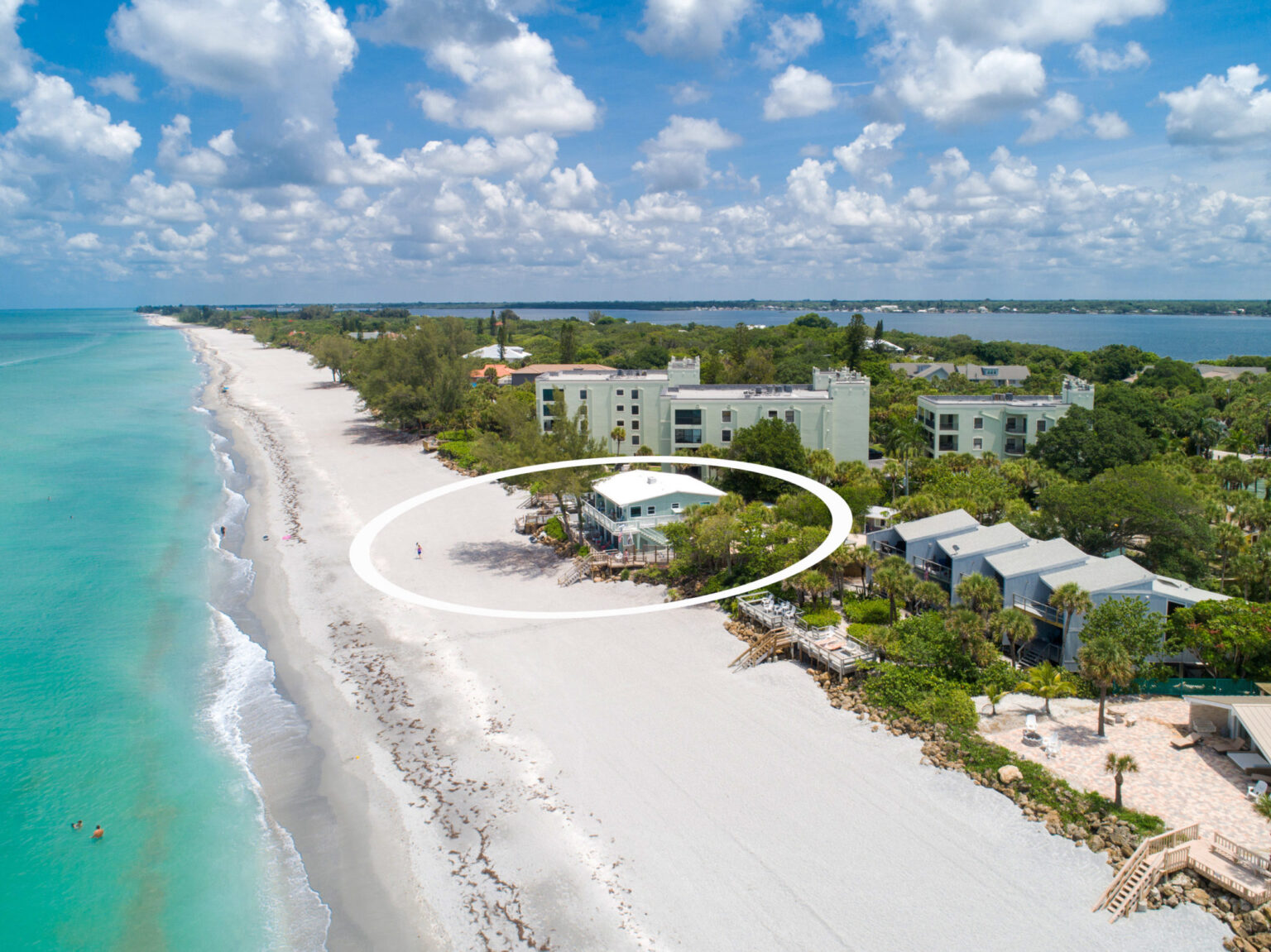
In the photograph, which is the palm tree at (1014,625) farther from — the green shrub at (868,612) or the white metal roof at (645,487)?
the white metal roof at (645,487)

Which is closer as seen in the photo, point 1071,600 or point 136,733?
point 1071,600

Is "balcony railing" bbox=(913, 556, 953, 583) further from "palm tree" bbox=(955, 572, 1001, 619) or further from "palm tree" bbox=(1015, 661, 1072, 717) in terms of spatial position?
"palm tree" bbox=(1015, 661, 1072, 717)

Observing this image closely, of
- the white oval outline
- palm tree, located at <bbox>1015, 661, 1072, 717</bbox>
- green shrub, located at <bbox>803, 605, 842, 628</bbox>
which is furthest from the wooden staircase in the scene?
the white oval outline

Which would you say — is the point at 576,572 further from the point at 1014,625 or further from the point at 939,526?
the point at 1014,625

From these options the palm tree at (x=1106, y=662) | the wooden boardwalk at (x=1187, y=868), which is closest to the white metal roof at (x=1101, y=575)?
the palm tree at (x=1106, y=662)

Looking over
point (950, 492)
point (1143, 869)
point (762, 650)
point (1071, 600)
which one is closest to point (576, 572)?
point (762, 650)

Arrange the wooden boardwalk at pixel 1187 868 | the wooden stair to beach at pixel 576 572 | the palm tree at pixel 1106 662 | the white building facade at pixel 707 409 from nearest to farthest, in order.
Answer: the wooden boardwalk at pixel 1187 868
the palm tree at pixel 1106 662
the wooden stair to beach at pixel 576 572
the white building facade at pixel 707 409
